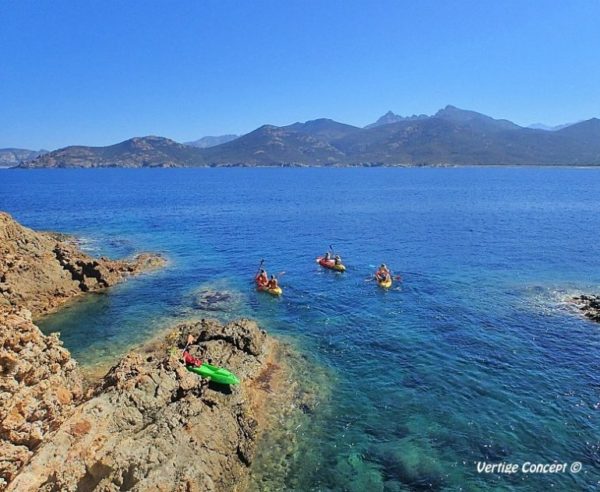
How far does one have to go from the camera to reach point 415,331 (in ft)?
106

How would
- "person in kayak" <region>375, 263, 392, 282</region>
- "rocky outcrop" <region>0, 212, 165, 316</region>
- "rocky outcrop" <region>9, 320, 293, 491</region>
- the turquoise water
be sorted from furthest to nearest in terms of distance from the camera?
"person in kayak" <region>375, 263, 392, 282</region> < "rocky outcrop" <region>0, 212, 165, 316</region> < the turquoise water < "rocky outcrop" <region>9, 320, 293, 491</region>

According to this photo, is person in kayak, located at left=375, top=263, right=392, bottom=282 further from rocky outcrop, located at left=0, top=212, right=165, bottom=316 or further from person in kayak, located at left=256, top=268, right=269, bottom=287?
rocky outcrop, located at left=0, top=212, right=165, bottom=316

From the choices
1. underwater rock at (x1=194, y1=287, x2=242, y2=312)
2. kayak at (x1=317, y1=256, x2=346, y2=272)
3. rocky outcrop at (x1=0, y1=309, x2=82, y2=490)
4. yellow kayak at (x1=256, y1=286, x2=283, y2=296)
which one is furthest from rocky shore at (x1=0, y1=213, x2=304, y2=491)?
kayak at (x1=317, y1=256, x2=346, y2=272)

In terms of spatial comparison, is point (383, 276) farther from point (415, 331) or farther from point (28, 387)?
point (28, 387)

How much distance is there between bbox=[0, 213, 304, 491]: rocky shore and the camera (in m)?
13.5

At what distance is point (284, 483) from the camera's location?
17734 mm

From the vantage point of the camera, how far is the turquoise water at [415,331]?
760 inches

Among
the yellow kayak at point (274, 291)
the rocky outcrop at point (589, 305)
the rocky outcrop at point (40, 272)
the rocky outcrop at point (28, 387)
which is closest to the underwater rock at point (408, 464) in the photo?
the rocky outcrop at point (28, 387)

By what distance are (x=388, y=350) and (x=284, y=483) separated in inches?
537

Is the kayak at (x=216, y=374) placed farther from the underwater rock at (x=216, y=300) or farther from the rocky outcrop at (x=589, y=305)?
the rocky outcrop at (x=589, y=305)

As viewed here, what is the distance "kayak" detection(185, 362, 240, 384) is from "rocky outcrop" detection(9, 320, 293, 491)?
40cm

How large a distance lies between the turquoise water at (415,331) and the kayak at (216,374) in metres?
4.75

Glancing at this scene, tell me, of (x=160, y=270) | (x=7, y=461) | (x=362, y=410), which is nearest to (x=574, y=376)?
(x=362, y=410)

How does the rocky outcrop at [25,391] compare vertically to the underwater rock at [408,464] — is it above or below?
above
